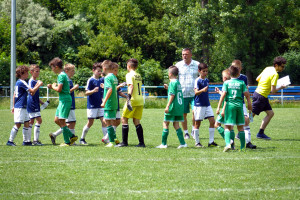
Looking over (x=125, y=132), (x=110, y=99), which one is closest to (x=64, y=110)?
(x=110, y=99)

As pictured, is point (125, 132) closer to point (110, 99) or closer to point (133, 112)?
point (133, 112)

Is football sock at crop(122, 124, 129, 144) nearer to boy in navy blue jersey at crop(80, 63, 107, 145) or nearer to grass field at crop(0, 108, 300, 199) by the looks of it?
grass field at crop(0, 108, 300, 199)

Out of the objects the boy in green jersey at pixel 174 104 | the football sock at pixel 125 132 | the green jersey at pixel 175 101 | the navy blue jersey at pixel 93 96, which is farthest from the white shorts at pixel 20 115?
the green jersey at pixel 175 101

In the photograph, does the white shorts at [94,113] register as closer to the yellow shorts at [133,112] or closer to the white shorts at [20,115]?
the yellow shorts at [133,112]

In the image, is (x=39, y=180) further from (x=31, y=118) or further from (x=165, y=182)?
(x=31, y=118)

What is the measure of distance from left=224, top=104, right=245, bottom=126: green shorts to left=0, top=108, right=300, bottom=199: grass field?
2.00 ft

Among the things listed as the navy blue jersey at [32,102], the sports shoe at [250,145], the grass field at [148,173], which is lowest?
the grass field at [148,173]

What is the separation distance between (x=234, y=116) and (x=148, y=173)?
9.33 ft

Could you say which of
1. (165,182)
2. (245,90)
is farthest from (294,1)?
A: (165,182)

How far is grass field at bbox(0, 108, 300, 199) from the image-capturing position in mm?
5773

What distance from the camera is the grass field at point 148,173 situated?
5773 millimetres

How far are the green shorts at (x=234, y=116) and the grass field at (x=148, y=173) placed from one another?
0.61 metres

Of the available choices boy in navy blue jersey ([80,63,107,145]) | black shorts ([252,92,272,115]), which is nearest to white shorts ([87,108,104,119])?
boy in navy blue jersey ([80,63,107,145])

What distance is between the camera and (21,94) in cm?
1047
